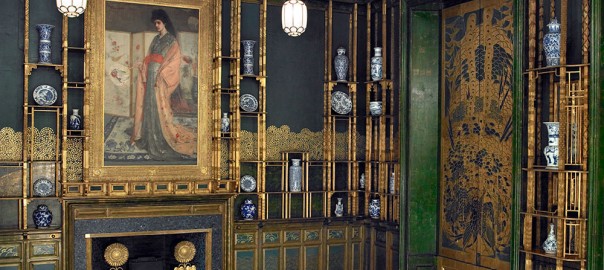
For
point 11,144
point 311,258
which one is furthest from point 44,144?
point 311,258

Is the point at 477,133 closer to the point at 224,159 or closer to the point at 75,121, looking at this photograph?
the point at 224,159

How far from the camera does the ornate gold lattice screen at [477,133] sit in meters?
6.87

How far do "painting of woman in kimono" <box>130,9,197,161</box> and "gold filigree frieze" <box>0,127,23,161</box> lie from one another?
1068mm

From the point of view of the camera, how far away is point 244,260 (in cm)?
805

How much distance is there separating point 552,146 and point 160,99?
3.90 metres

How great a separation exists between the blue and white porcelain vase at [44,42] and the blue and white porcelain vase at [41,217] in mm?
1421

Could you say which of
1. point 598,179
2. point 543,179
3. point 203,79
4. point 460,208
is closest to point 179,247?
point 203,79

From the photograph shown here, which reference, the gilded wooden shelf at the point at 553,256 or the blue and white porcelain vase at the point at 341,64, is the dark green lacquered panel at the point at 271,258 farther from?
the gilded wooden shelf at the point at 553,256

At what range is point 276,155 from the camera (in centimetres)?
828

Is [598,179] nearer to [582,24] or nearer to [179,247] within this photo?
[582,24]

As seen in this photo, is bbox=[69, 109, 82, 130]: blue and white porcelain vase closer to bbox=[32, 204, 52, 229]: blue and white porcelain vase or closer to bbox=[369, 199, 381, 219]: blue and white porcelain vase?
bbox=[32, 204, 52, 229]: blue and white porcelain vase

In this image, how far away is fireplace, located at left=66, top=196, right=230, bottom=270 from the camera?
7.23 metres

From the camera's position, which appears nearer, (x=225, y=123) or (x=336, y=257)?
(x=225, y=123)

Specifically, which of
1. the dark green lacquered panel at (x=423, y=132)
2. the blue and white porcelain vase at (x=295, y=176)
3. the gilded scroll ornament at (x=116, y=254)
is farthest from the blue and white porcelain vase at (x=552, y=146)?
the gilded scroll ornament at (x=116, y=254)
